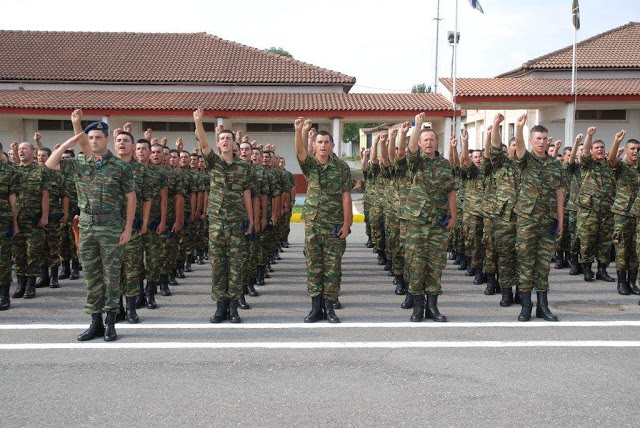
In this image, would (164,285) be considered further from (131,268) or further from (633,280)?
(633,280)

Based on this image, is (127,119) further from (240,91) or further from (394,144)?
(394,144)

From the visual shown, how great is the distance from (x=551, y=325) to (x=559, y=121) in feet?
69.5

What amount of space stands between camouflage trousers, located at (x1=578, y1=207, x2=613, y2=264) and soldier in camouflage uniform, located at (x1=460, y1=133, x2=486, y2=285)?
1.50 meters

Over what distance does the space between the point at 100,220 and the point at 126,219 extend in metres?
0.30

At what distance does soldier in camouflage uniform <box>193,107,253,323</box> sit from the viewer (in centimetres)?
686

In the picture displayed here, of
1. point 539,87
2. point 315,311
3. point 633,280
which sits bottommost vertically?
point 315,311

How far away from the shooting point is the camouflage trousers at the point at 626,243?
27.9ft

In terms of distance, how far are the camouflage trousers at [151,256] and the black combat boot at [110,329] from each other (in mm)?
1590

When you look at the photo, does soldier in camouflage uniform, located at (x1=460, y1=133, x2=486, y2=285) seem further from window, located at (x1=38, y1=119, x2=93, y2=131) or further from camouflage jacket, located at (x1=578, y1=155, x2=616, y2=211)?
window, located at (x1=38, y1=119, x2=93, y2=131)

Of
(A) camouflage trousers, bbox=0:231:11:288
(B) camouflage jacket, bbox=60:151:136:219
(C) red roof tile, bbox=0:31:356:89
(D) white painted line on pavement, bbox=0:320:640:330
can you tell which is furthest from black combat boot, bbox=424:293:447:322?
(C) red roof tile, bbox=0:31:356:89

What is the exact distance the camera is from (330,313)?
6938 millimetres

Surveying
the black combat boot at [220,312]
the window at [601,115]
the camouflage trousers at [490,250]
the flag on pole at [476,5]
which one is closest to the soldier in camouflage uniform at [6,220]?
the black combat boot at [220,312]

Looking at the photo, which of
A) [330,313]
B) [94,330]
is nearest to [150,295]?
[94,330]

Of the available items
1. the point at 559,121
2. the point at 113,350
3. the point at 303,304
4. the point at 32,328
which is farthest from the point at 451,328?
the point at 559,121
